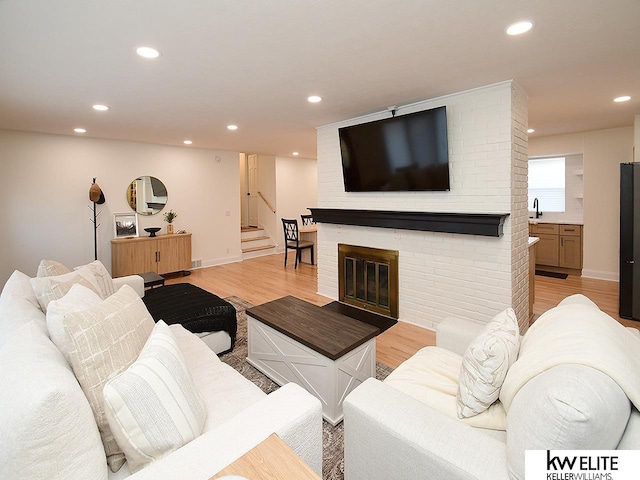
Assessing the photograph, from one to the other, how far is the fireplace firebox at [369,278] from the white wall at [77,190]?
348 centimetres

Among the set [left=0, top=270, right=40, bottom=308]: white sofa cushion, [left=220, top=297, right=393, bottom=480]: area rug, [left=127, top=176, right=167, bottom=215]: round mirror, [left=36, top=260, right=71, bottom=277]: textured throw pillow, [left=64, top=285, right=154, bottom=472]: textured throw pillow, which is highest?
[left=127, top=176, right=167, bottom=215]: round mirror

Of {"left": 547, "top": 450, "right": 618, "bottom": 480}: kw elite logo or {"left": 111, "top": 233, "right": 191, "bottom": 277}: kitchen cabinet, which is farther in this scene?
{"left": 111, "top": 233, "right": 191, "bottom": 277}: kitchen cabinet

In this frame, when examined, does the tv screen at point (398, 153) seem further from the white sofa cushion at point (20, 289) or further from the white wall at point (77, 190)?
the white wall at point (77, 190)

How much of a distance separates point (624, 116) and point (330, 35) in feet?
14.5

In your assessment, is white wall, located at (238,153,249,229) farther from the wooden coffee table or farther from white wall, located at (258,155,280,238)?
the wooden coffee table

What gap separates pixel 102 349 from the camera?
1221mm

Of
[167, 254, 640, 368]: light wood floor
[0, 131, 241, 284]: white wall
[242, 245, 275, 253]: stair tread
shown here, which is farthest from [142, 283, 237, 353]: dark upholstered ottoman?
[242, 245, 275, 253]: stair tread

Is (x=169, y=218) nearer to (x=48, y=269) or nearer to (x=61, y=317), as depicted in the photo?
(x=48, y=269)

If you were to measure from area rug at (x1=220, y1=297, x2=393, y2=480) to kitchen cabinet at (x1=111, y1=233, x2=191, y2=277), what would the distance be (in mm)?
2222

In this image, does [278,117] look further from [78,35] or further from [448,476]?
[448,476]

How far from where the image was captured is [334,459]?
1.70 metres

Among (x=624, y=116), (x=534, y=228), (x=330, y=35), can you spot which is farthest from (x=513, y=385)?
(x=534, y=228)

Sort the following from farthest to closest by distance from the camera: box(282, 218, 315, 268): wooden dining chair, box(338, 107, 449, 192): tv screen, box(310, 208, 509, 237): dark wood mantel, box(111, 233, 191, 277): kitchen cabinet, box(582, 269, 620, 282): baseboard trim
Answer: box(282, 218, 315, 268): wooden dining chair → box(111, 233, 191, 277): kitchen cabinet → box(582, 269, 620, 282): baseboard trim → box(338, 107, 449, 192): tv screen → box(310, 208, 509, 237): dark wood mantel

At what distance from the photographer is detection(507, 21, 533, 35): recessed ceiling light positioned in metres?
1.85
